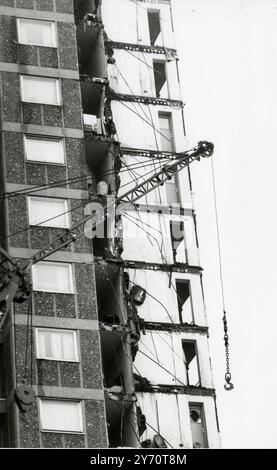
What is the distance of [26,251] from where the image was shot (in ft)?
250

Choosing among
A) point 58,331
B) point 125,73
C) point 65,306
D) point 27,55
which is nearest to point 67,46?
point 27,55

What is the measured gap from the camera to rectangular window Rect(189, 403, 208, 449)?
82.1 metres

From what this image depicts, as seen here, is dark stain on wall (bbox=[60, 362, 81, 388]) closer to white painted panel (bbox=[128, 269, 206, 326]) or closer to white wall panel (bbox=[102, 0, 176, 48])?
white painted panel (bbox=[128, 269, 206, 326])

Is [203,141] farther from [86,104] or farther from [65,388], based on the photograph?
[65,388]

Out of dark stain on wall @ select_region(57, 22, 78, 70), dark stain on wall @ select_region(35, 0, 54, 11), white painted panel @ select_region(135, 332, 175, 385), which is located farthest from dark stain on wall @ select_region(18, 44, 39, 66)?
white painted panel @ select_region(135, 332, 175, 385)

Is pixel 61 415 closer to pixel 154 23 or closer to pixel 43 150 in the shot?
pixel 43 150

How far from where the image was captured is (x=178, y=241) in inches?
3462

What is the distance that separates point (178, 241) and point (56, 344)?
15.4m

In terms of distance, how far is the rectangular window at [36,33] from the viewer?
8306cm

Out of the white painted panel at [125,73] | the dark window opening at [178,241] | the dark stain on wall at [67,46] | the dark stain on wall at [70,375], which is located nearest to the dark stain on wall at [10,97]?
the dark stain on wall at [67,46]

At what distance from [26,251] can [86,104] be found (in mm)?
12729
